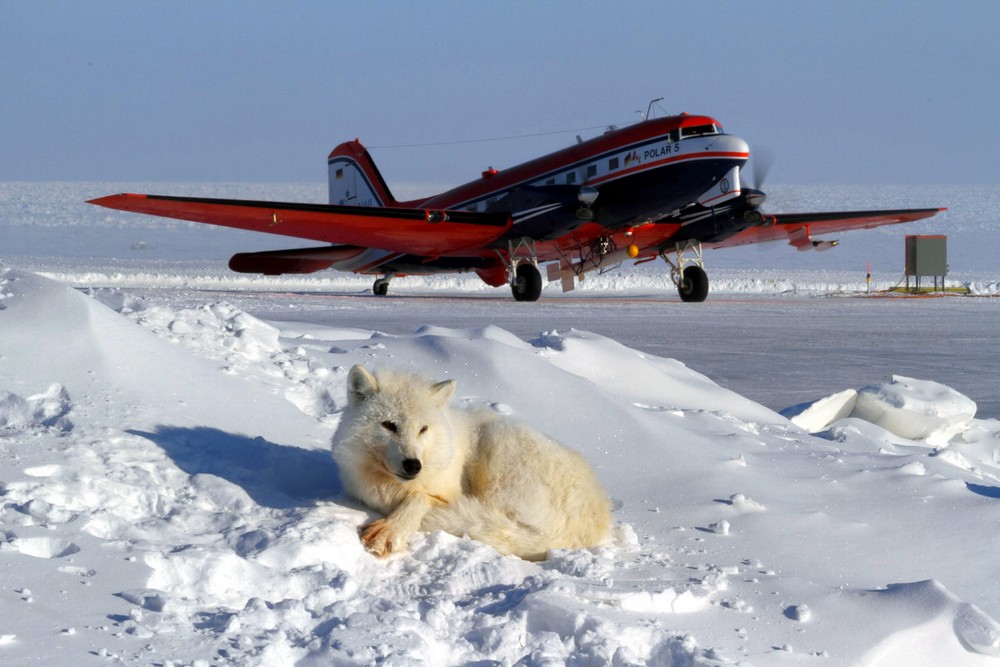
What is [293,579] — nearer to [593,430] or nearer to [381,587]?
[381,587]

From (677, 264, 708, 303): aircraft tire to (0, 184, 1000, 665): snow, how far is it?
14.5m

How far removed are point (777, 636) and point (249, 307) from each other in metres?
15.1

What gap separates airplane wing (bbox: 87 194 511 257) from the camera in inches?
773

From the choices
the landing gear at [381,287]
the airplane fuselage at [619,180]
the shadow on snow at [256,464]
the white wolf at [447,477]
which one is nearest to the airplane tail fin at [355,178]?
the landing gear at [381,287]

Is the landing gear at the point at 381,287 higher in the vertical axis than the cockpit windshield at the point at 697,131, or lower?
lower

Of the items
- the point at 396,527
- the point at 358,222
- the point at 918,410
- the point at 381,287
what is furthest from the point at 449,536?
the point at 381,287

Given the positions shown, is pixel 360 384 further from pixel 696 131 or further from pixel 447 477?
pixel 696 131

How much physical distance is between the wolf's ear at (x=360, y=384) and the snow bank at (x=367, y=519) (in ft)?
1.65

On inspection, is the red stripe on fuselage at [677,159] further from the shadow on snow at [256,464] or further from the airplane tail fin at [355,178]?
the shadow on snow at [256,464]

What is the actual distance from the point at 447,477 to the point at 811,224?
24951 millimetres

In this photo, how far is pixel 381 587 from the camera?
3686mm

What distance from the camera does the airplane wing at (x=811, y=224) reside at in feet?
87.5

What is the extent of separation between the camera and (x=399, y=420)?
4008 mm

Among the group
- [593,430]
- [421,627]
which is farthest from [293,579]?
Answer: [593,430]
